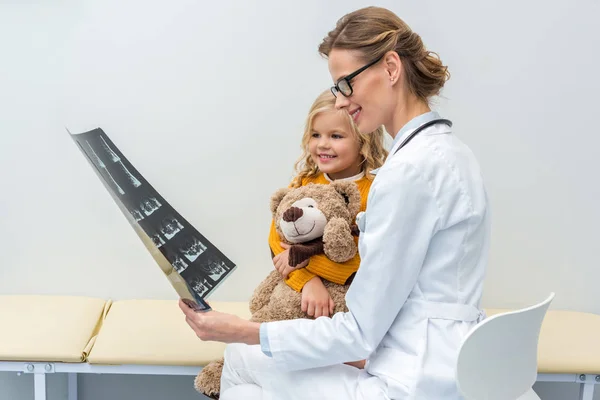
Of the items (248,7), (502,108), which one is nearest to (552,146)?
(502,108)

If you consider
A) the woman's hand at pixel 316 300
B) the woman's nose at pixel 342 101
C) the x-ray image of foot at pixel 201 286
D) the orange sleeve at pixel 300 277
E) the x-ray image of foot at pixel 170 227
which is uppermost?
the woman's nose at pixel 342 101

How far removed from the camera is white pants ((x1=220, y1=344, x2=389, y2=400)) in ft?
4.50

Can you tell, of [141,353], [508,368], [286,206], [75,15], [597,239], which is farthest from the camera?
[597,239]

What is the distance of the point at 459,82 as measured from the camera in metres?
2.51

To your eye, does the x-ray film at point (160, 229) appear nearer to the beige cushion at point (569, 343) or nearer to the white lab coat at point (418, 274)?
the white lab coat at point (418, 274)

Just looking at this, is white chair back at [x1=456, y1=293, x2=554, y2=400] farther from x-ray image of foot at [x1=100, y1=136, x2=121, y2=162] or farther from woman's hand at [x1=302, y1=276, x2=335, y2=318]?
x-ray image of foot at [x1=100, y1=136, x2=121, y2=162]

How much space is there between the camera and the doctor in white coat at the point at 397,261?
1.28m

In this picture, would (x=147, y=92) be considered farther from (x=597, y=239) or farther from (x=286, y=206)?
(x=597, y=239)

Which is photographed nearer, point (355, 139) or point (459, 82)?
point (355, 139)

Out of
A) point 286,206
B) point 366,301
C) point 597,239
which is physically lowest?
point 597,239

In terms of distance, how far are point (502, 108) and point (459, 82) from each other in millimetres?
192

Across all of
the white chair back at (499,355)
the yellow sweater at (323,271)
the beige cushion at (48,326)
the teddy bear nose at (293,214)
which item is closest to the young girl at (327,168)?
the yellow sweater at (323,271)

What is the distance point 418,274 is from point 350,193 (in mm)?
488

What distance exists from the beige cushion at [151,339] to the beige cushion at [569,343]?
0.98 metres
